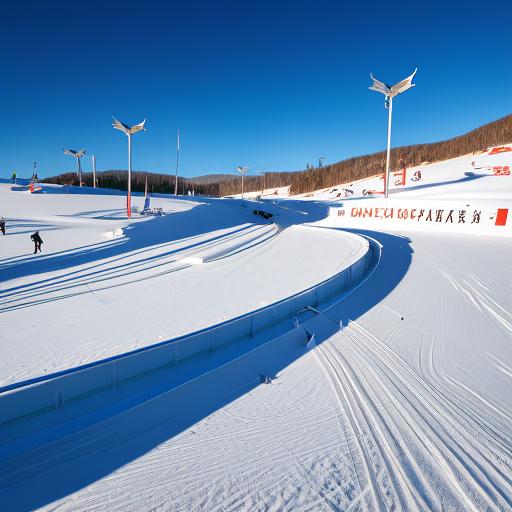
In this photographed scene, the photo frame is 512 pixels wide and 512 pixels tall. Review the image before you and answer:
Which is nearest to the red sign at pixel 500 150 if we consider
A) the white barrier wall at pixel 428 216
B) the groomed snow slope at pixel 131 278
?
the white barrier wall at pixel 428 216

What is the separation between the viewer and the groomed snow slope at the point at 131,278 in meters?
7.27

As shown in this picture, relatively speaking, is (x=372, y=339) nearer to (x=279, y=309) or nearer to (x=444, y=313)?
(x=279, y=309)

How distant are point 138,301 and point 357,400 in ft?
23.9

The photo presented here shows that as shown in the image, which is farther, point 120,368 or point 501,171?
point 501,171

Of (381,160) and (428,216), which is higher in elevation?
(381,160)

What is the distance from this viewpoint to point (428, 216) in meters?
25.3

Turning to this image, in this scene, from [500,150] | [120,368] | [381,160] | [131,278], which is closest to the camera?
[120,368]

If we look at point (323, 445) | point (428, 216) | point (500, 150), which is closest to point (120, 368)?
point (323, 445)

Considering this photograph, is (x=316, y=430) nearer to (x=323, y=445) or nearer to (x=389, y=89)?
(x=323, y=445)

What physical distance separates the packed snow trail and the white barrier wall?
17.5 metres

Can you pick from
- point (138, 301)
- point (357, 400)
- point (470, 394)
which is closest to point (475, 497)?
point (357, 400)

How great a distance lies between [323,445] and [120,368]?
2.90 metres

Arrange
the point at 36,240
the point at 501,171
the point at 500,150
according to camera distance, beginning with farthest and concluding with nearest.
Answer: the point at 500,150 < the point at 501,171 < the point at 36,240

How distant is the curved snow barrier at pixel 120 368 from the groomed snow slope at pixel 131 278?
1.63m
